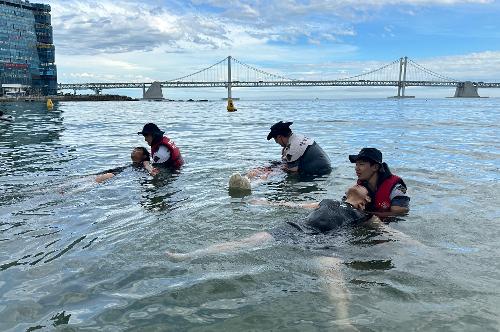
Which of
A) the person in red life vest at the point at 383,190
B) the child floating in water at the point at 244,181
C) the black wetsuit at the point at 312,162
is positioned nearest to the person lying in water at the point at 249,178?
the child floating in water at the point at 244,181

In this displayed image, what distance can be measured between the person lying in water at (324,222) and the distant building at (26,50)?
135 metres

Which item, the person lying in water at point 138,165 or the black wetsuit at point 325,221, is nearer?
the black wetsuit at point 325,221

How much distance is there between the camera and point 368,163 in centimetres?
759

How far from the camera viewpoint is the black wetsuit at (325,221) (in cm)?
691

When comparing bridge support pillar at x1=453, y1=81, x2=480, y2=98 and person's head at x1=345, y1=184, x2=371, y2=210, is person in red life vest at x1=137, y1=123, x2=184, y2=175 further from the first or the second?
bridge support pillar at x1=453, y1=81, x2=480, y2=98

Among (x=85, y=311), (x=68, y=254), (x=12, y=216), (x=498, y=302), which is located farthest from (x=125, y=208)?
(x=498, y=302)

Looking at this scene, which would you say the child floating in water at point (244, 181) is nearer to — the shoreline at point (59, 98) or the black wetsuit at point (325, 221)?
the black wetsuit at point (325, 221)

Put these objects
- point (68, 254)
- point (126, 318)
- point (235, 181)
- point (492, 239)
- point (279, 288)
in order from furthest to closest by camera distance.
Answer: point (235, 181)
point (492, 239)
point (68, 254)
point (279, 288)
point (126, 318)

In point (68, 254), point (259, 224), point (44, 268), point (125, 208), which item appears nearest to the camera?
point (44, 268)

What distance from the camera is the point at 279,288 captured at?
17.4ft

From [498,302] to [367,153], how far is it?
3.14 m

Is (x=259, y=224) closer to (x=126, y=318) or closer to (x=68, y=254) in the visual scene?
(x=68, y=254)

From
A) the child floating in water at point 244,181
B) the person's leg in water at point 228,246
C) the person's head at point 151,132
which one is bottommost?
the person's leg in water at point 228,246

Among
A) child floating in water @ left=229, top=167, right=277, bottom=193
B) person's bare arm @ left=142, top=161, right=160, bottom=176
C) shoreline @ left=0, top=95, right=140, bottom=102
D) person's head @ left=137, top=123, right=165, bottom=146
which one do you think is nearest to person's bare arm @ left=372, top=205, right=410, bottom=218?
child floating in water @ left=229, top=167, right=277, bottom=193
